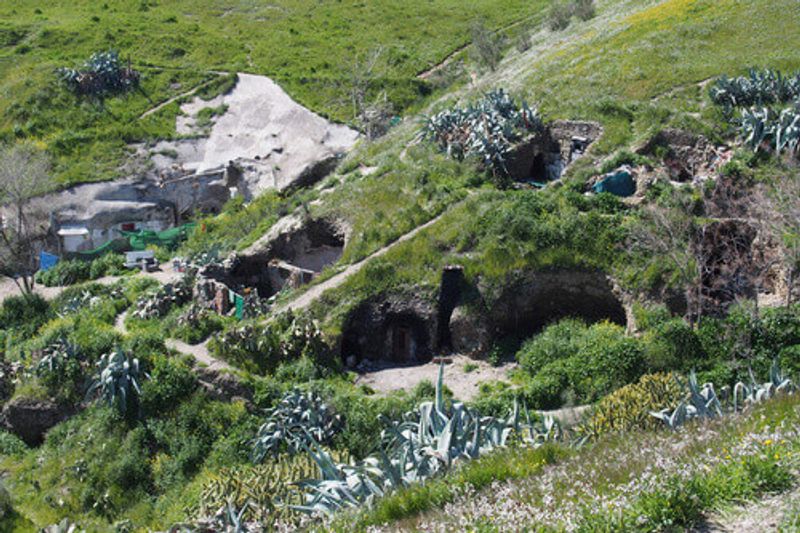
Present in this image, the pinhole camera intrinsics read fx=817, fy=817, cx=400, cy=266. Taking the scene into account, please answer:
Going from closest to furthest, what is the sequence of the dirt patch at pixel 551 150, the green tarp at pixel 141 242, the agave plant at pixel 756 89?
the agave plant at pixel 756 89
the dirt patch at pixel 551 150
the green tarp at pixel 141 242

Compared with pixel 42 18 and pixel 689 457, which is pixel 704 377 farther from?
pixel 42 18

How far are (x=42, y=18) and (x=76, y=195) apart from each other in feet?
109

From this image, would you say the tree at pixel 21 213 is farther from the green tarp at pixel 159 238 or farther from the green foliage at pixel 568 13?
the green foliage at pixel 568 13

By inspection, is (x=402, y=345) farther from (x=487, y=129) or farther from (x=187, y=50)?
(x=187, y=50)

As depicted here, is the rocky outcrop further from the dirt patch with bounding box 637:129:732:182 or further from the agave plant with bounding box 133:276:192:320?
the agave plant with bounding box 133:276:192:320

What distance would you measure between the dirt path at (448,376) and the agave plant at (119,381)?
6.60 meters

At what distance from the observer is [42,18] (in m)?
70.6

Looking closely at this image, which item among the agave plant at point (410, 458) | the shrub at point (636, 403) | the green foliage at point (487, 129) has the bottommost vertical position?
the shrub at point (636, 403)

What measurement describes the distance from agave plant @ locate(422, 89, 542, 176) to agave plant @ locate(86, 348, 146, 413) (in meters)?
15.1

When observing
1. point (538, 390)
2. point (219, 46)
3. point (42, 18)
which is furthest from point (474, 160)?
point (42, 18)

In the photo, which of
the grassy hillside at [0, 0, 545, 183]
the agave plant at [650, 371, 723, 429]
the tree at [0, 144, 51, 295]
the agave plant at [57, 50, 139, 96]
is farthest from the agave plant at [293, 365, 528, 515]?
the agave plant at [57, 50, 139, 96]

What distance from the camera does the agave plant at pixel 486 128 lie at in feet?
104

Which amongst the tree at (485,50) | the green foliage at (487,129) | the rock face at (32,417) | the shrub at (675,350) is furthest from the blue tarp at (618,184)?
the tree at (485,50)

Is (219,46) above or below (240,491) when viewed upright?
above
